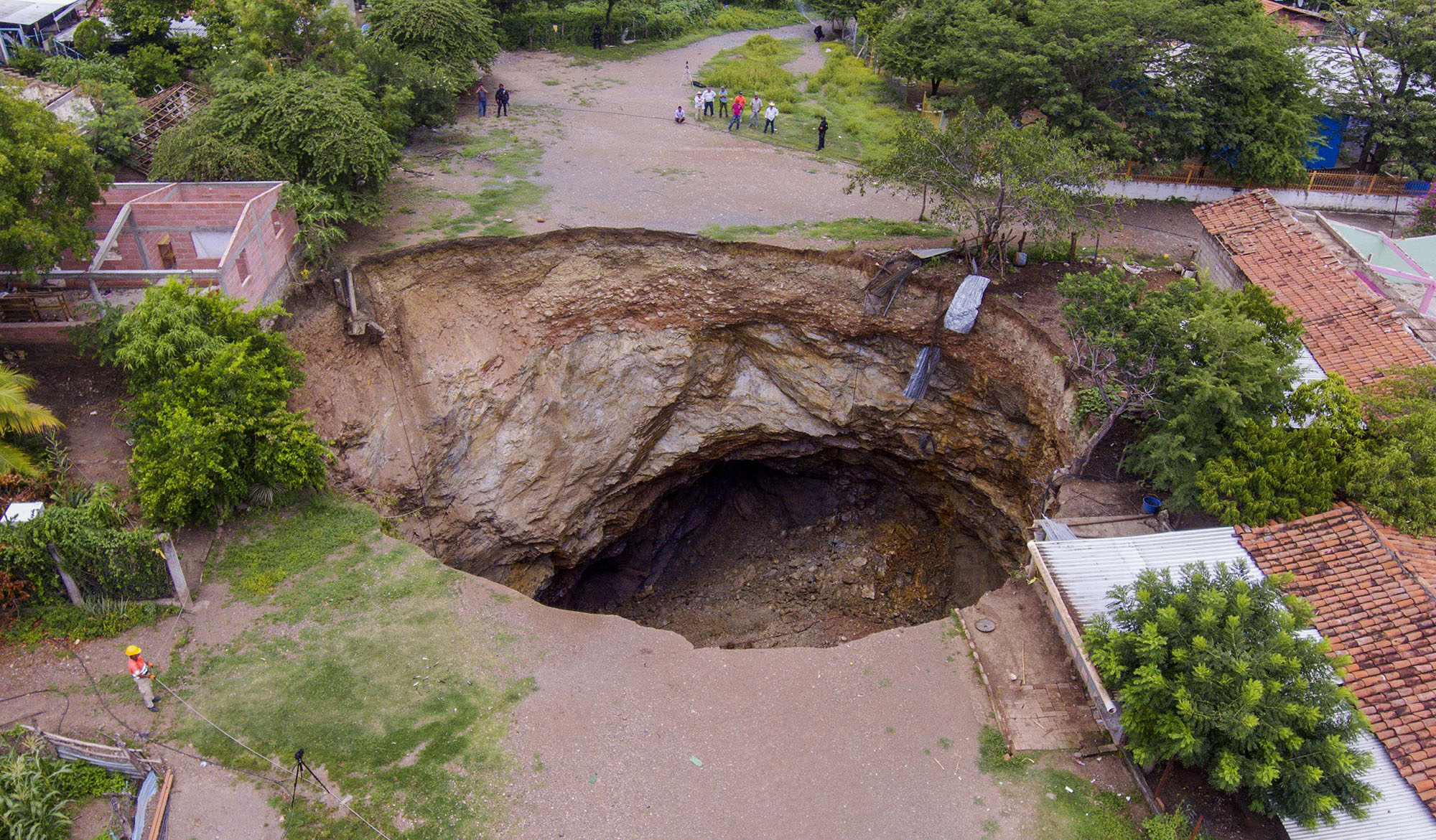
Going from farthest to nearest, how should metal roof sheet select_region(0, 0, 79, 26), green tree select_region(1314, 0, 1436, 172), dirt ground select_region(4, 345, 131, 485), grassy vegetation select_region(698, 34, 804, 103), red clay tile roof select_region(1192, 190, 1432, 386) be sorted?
grassy vegetation select_region(698, 34, 804, 103)
metal roof sheet select_region(0, 0, 79, 26)
green tree select_region(1314, 0, 1436, 172)
red clay tile roof select_region(1192, 190, 1432, 386)
dirt ground select_region(4, 345, 131, 485)

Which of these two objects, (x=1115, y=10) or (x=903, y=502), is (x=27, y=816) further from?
(x=1115, y=10)

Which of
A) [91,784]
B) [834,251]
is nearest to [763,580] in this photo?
[834,251]

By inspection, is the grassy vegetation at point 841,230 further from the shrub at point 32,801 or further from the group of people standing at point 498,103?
the shrub at point 32,801

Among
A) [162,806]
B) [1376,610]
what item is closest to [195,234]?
[162,806]

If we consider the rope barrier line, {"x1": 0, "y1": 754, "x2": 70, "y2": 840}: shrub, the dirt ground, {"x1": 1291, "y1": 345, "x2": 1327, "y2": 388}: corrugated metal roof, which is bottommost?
the rope barrier line

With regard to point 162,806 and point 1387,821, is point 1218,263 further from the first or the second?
point 162,806

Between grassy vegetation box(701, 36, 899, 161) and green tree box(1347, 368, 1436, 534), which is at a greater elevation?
grassy vegetation box(701, 36, 899, 161)

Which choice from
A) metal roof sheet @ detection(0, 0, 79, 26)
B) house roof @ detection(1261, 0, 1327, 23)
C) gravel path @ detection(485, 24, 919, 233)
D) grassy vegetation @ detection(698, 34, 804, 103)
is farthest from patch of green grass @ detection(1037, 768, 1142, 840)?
metal roof sheet @ detection(0, 0, 79, 26)

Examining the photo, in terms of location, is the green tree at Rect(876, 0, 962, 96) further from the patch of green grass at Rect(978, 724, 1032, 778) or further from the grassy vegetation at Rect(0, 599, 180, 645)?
the grassy vegetation at Rect(0, 599, 180, 645)
